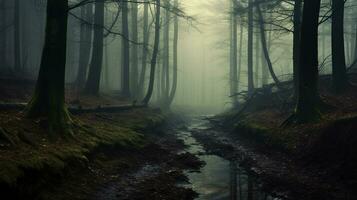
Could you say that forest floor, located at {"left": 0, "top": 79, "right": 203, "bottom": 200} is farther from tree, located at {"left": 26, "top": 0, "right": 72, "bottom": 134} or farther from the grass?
tree, located at {"left": 26, "top": 0, "right": 72, "bottom": 134}

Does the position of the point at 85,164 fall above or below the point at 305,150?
below

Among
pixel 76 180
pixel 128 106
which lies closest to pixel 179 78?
pixel 128 106

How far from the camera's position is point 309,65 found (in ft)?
52.4

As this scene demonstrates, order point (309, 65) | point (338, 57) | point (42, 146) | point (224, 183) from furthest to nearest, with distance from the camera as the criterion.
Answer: point (338, 57)
point (309, 65)
point (224, 183)
point (42, 146)

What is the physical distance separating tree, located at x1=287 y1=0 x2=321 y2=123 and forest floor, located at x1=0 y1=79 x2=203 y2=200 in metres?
4.64

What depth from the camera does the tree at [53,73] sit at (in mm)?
13195

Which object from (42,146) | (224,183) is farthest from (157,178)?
(42,146)

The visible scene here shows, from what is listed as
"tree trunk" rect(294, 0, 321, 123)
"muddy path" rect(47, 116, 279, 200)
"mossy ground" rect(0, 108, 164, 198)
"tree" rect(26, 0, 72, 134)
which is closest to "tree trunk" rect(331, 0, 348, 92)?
"tree trunk" rect(294, 0, 321, 123)

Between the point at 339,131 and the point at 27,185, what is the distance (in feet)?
27.8

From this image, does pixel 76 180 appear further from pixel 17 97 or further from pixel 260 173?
pixel 17 97

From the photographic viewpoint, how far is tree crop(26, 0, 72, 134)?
43.3ft

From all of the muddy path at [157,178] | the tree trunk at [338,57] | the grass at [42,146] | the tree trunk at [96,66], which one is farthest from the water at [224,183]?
the tree trunk at [96,66]

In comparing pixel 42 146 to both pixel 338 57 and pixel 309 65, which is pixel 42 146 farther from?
pixel 338 57

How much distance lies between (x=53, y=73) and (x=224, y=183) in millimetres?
6408
